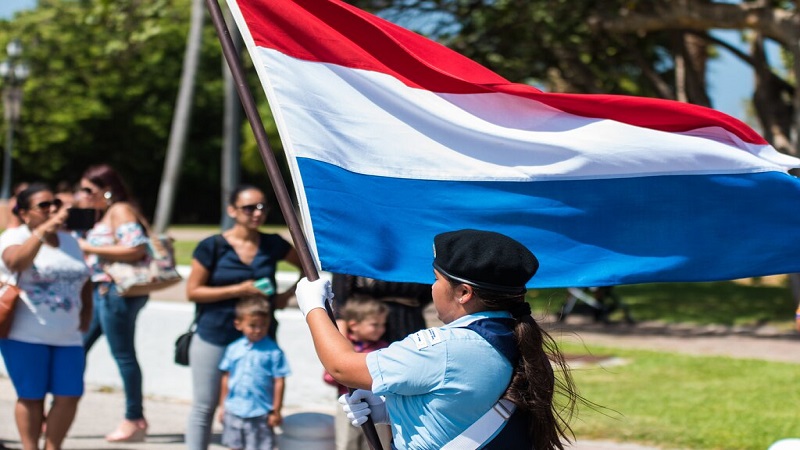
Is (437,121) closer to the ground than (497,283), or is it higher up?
higher up

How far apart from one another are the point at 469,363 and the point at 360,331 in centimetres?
268

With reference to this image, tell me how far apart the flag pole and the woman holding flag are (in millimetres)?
289

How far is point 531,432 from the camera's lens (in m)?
3.08

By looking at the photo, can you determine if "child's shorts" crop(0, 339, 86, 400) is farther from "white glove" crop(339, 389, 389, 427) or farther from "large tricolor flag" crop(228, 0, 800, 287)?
"white glove" crop(339, 389, 389, 427)

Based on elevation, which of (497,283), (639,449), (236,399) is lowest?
(639,449)

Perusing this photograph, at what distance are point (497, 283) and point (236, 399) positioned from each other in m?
3.19

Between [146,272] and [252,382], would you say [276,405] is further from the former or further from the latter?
[146,272]

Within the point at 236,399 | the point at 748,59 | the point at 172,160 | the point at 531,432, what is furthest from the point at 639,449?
the point at 172,160

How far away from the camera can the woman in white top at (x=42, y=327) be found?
614cm

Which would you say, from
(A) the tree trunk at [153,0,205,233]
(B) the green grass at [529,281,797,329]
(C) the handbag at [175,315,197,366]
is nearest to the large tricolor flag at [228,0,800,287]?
(C) the handbag at [175,315,197,366]

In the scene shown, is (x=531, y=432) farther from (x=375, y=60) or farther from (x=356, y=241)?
(x=375, y=60)

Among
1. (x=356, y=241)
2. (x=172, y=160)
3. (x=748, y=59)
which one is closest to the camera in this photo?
(x=356, y=241)

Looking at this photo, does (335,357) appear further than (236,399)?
No

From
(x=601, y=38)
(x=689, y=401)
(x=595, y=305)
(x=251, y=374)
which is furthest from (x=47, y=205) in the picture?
(x=601, y=38)
